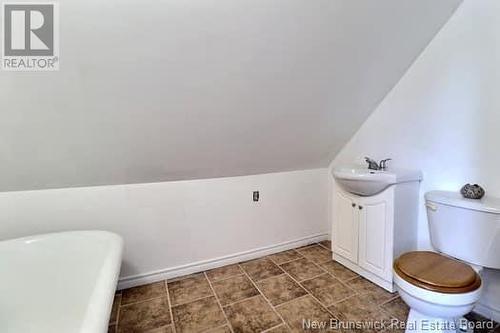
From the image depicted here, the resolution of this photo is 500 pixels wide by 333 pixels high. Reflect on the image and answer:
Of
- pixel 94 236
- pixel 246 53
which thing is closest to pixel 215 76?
pixel 246 53

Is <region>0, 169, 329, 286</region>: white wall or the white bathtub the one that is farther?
<region>0, 169, 329, 286</region>: white wall

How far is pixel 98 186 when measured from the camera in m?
1.94

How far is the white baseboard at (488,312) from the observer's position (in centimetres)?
163

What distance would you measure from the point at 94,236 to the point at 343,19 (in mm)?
1896

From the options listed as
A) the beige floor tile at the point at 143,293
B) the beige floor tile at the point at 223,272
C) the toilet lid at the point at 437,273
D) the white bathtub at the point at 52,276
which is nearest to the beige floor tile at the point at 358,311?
the toilet lid at the point at 437,273

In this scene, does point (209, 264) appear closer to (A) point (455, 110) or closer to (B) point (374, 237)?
(B) point (374, 237)

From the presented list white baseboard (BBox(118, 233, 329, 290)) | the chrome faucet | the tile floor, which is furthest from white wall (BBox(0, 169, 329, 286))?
the chrome faucet

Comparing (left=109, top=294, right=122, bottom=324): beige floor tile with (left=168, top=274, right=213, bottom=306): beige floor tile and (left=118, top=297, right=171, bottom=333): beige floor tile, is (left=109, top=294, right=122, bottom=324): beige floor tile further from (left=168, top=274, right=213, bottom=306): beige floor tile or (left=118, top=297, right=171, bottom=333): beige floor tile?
(left=168, top=274, right=213, bottom=306): beige floor tile

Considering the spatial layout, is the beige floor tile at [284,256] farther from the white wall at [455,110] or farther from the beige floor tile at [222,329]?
the white wall at [455,110]

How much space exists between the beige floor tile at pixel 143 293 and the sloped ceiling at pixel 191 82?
0.84 metres

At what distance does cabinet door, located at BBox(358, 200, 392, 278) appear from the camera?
1.95 metres

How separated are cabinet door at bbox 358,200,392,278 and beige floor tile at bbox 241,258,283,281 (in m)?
0.71

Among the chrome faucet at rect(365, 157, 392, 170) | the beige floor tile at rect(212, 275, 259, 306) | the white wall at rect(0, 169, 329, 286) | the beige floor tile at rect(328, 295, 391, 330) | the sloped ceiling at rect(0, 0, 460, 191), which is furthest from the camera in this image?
the chrome faucet at rect(365, 157, 392, 170)

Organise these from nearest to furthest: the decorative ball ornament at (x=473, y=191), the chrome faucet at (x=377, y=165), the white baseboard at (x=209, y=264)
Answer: the decorative ball ornament at (x=473, y=191) < the white baseboard at (x=209, y=264) < the chrome faucet at (x=377, y=165)
